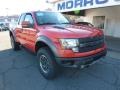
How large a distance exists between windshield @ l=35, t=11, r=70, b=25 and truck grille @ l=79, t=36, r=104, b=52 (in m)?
1.55

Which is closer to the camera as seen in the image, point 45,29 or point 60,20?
point 45,29

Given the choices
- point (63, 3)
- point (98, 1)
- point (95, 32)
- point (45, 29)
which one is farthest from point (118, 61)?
point (63, 3)

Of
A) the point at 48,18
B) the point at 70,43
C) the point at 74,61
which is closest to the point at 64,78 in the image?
the point at 74,61

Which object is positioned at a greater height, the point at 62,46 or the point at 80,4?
the point at 80,4

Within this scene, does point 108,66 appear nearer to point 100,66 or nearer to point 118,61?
point 100,66

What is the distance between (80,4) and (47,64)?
670 centimetres

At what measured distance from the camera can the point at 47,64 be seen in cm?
452

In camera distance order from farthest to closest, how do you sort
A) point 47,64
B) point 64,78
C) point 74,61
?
point 64,78 → point 47,64 → point 74,61

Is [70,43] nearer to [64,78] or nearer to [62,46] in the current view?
[62,46]

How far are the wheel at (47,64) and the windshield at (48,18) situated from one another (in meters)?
0.98

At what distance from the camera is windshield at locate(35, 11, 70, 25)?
16.9ft

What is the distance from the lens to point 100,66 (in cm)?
562

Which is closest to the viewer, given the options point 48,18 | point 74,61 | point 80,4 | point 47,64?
point 74,61

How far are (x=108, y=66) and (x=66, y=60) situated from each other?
2.34 metres
